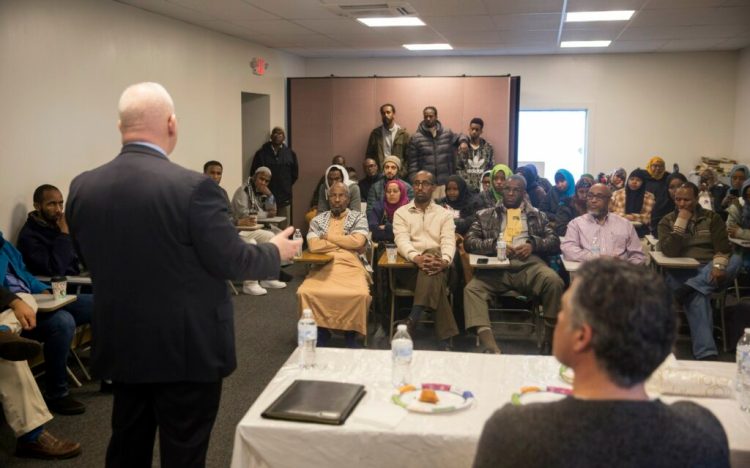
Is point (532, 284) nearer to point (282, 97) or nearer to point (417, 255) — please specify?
point (417, 255)

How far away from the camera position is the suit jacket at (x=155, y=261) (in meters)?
2.02

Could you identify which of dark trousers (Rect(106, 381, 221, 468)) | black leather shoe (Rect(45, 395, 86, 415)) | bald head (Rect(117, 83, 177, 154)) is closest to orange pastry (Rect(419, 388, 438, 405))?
dark trousers (Rect(106, 381, 221, 468))

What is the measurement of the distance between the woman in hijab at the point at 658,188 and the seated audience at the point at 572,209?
2.54ft

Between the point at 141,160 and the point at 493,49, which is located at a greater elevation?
the point at 493,49

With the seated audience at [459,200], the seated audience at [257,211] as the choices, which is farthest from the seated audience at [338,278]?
the seated audience at [257,211]

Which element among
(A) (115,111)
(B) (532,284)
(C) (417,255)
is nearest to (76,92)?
(A) (115,111)

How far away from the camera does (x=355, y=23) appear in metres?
8.09

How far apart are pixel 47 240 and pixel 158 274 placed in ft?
10.5

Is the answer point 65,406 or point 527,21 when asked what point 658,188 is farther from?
point 65,406

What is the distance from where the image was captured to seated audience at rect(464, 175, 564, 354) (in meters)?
5.11

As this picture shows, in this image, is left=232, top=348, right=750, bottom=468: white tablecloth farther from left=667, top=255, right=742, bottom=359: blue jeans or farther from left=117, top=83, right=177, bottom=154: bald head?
left=667, top=255, right=742, bottom=359: blue jeans

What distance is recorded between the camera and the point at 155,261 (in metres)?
2.02

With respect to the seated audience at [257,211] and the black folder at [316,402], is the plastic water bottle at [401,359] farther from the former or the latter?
the seated audience at [257,211]

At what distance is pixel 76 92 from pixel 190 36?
225cm
